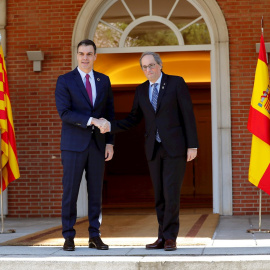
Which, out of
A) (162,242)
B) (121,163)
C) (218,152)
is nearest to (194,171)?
(121,163)

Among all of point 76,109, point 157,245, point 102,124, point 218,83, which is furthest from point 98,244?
point 218,83

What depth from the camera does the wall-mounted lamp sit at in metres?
9.48

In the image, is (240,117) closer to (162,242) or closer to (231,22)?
(231,22)

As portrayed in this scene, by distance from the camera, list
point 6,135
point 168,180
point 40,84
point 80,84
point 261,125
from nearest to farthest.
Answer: point 168,180, point 80,84, point 261,125, point 6,135, point 40,84

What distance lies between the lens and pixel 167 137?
5492 mm

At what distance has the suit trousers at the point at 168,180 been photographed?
5.51 metres

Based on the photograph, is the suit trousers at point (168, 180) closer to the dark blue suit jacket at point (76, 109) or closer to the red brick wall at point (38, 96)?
the dark blue suit jacket at point (76, 109)

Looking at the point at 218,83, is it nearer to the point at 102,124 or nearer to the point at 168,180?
the point at 168,180

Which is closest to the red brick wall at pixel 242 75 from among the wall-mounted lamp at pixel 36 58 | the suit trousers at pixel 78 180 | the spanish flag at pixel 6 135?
the wall-mounted lamp at pixel 36 58

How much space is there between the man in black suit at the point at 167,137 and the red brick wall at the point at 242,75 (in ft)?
12.8

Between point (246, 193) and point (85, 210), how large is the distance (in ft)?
7.62

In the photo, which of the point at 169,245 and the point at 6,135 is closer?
the point at 169,245

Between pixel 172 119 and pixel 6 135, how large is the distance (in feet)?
9.23

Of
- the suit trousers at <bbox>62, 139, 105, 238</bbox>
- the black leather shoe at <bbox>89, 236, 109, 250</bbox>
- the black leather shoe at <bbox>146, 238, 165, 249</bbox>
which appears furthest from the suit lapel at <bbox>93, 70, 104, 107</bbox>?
the black leather shoe at <bbox>146, 238, 165, 249</bbox>
